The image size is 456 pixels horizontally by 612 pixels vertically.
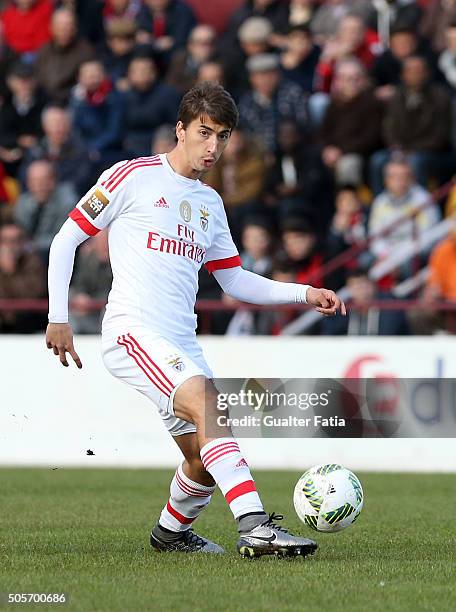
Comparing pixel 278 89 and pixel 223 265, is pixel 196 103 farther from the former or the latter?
pixel 278 89

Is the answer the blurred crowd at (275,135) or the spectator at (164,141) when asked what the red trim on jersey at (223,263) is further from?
the spectator at (164,141)

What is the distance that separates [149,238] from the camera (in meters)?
6.87

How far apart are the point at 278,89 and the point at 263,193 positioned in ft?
4.65

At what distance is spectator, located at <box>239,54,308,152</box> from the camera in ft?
55.3

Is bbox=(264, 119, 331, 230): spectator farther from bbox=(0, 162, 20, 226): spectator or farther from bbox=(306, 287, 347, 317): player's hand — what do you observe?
bbox=(306, 287, 347, 317): player's hand

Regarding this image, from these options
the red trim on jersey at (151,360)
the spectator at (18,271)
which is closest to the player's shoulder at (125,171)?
the red trim on jersey at (151,360)

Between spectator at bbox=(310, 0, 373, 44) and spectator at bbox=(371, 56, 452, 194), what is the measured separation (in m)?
2.08

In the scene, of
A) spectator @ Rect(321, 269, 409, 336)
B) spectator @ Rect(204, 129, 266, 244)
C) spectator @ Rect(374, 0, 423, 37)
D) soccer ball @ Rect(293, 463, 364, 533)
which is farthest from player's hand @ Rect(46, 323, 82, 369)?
spectator @ Rect(374, 0, 423, 37)

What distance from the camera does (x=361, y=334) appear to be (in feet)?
46.0

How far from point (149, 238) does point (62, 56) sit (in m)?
12.7

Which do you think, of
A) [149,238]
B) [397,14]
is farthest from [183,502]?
[397,14]

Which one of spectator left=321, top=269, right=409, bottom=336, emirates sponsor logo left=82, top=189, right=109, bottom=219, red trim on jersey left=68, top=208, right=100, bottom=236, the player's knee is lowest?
spectator left=321, top=269, right=409, bottom=336

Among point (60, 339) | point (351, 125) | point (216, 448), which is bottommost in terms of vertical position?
point (216, 448)

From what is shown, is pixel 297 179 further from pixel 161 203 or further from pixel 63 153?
pixel 161 203
